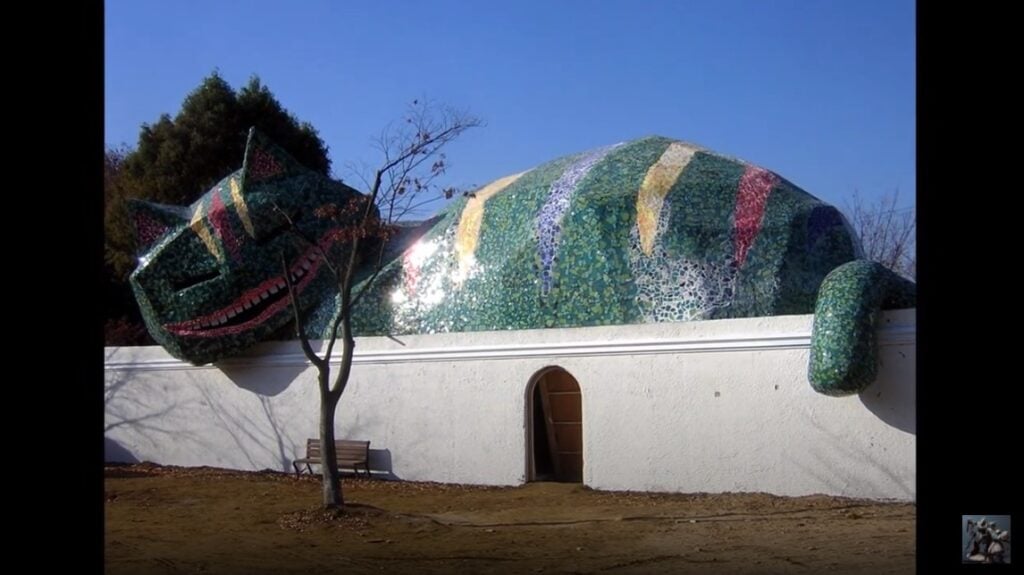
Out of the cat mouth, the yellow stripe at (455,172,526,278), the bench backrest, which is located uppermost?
the yellow stripe at (455,172,526,278)

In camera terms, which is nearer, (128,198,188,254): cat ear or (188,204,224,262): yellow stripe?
(188,204,224,262): yellow stripe

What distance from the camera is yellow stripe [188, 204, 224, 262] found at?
1450 centimetres

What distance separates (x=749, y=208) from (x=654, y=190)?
1.06 m

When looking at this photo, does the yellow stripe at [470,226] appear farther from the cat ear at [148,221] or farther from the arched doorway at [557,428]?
the cat ear at [148,221]

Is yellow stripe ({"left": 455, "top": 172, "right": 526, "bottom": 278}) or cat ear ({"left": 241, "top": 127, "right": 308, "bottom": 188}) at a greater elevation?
cat ear ({"left": 241, "top": 127, "right": 308, "bottom": 188})

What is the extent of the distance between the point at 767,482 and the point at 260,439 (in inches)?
273

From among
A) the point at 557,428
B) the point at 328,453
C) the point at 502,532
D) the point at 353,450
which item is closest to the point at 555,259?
the point at 557,428

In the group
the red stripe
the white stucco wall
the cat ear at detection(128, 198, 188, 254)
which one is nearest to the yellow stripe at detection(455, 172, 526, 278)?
the white stucco wall

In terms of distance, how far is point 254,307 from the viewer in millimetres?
14734

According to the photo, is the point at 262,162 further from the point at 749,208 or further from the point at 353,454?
the point at 749,208

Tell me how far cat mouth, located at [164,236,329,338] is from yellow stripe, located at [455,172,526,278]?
1.99m

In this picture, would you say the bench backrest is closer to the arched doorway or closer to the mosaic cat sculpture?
the mosaic cat sculpture

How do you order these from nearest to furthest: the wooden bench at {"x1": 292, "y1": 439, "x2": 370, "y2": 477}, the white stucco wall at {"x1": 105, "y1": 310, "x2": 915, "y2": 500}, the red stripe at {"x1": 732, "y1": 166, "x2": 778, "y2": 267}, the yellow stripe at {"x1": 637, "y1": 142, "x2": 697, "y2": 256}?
the white stucco wall at {"x1": 105, "y1": 310, "x2": 915, "y2": 500}
the red stripe at {"x1": 732, "y1": 166, "x2": 778, "y2": 267}
the yellow stripe at {"x1": 637, "y1": 142, "x2": 697, "y2": 256}
the wooden bench at {"x1": 292, "y1": 439, "x2": 370, "y2": 477}
